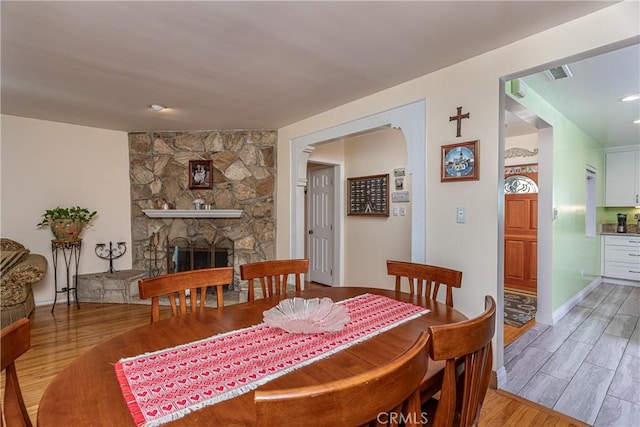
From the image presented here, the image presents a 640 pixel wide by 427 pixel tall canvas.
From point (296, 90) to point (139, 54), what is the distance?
122 centimetres

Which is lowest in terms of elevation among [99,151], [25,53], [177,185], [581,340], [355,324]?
[581,340]

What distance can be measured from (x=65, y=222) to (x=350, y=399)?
4.28 m

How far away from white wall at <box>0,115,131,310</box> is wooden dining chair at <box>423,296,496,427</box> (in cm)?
465

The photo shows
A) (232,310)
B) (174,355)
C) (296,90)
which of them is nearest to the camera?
(174,355)

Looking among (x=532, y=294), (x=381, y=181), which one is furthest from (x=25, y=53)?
(x=532, y=294)

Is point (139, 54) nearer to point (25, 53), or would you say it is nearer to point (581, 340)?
point (25, 53)

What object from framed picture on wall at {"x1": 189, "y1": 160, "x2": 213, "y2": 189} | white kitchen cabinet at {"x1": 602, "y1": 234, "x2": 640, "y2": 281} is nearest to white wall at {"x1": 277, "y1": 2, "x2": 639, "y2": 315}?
framed picture on wall at {"x1": 189, "y1": 160, "x2": 213, "y2": 189}

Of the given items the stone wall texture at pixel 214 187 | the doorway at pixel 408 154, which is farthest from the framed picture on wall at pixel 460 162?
the stone wall texture at pixel 214 187

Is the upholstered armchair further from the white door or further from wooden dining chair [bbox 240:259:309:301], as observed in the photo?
the white door

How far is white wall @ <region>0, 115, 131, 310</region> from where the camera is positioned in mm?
3643

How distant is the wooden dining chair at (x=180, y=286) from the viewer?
4.66ft

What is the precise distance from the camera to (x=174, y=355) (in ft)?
3.43

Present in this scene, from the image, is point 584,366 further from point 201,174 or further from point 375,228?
point 201,174

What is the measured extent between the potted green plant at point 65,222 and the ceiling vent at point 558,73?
495cm
